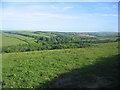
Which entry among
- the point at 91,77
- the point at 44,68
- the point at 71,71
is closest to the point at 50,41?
the point at 44,68

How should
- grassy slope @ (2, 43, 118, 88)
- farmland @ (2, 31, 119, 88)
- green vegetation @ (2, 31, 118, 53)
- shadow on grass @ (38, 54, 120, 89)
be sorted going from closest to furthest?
shadow on grass @ (38, 54, 120, 89) < farmland @ (2, 31, 119, 88) < grassy slope @ (2, 43, 118, 88) < green vegetation @ (2, 31, 118, 53)

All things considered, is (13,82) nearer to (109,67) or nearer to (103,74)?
(103,74)

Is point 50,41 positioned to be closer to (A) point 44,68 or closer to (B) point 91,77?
(A) point 44,68

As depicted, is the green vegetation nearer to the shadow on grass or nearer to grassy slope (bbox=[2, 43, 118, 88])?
grassy slope (bbox=[2, 43, 118, 88])

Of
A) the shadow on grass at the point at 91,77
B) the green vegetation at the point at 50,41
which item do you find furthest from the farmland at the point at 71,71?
the green vegetation at the point at 50,41

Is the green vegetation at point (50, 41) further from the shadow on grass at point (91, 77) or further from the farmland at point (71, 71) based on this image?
the shadow on grass at point (91, 77)

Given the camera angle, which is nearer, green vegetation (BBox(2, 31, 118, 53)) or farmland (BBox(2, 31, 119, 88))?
farmland (BBox(2, 31, 119, 88))

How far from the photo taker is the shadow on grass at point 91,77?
6.27m

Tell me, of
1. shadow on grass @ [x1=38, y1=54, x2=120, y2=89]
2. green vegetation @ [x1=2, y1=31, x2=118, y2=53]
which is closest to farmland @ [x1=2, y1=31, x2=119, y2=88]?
shadow on grass @ [x1=38, y1=54, x2=120, y2=89]

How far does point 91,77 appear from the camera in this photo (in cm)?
698

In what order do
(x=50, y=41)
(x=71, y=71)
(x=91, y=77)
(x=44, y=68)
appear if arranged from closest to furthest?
(x=91, y=77), (x=71, y=71), (x=44, y=68), (x=50, y=41)

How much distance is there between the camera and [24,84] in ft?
23.3

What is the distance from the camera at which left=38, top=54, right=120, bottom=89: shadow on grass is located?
6266mm

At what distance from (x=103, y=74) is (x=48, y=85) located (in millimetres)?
3364
